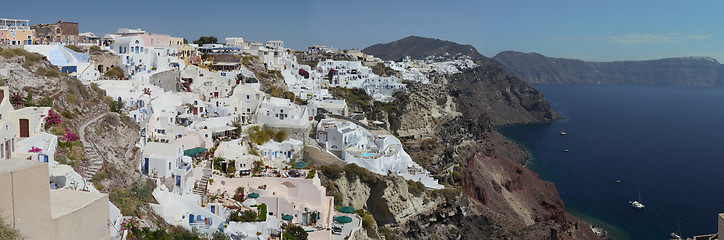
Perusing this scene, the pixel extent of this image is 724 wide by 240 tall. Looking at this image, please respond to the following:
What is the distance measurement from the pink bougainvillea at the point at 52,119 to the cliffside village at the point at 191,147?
0.13 ft

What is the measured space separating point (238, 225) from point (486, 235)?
1826 cm

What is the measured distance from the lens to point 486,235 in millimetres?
30734

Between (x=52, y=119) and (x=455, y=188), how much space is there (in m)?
23.5

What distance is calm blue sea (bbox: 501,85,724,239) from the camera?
1606 inches

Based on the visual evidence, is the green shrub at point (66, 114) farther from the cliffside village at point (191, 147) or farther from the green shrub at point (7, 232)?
the green shrub at point (7, 232)

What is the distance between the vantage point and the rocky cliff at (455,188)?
26.9m

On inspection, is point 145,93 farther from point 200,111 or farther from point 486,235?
point 486,235

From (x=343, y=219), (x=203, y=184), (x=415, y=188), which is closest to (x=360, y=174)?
(x=415, y=188)

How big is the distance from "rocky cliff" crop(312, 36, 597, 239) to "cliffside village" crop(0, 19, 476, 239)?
252 cm

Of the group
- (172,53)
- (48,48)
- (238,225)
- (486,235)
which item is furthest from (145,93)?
(486,235)

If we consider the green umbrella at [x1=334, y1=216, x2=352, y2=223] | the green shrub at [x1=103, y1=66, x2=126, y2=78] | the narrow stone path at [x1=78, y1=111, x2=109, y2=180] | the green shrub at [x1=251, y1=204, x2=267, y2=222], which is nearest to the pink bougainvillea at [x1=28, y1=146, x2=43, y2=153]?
the narrow stone path at [x1=78, y1=111, x2=109, y2=180]

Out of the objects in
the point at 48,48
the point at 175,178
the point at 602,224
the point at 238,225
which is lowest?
the point at 602,224

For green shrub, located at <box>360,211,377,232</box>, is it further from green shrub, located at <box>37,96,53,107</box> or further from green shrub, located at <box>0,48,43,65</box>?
green shrub, located at <box>0,48,43,65</box>

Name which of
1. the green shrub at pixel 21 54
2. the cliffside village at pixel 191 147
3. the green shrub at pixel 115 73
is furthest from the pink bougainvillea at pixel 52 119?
the green shrub at pixel 115 73
